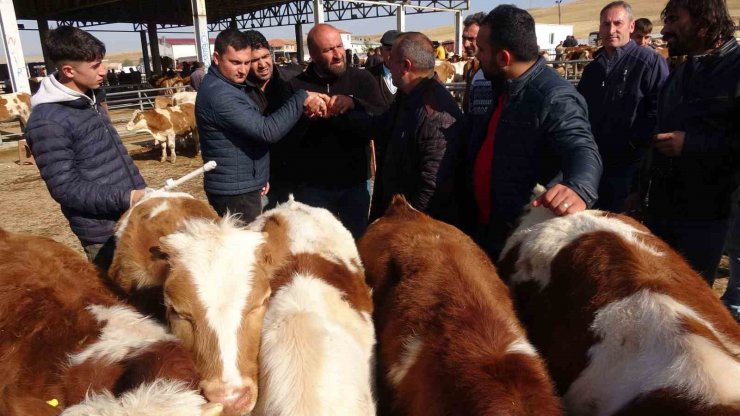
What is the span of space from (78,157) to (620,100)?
170 inches

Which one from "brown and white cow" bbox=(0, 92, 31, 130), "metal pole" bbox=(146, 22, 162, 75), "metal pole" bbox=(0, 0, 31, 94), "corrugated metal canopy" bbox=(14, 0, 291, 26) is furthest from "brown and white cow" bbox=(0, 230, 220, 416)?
"metal pole" bbox=(146, 22, 162, 75)

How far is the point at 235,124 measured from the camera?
3.67m

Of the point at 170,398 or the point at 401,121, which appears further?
the point at 401,121

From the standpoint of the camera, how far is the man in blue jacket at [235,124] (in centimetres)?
367

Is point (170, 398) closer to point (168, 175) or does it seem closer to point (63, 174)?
point (63, 174)

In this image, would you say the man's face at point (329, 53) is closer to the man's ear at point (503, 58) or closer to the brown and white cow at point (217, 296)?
the man's ear at point (503, 58)

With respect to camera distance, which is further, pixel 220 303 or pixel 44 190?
pixel 44 190

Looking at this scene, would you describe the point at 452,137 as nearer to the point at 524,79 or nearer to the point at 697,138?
the point at 524,79

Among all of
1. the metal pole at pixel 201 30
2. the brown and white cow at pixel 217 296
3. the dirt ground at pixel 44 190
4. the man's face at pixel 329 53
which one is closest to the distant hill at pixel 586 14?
the metal pole at pixel 201 30

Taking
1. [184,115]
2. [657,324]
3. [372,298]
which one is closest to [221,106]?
[372,298]

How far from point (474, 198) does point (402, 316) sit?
4.74 feet

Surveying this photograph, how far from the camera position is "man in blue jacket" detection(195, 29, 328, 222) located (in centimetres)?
367

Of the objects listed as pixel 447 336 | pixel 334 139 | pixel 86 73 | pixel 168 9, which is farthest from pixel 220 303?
pixel 168 9

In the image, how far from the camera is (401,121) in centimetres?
367
